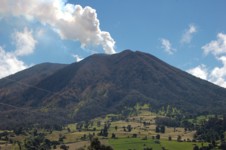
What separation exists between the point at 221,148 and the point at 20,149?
101 metres

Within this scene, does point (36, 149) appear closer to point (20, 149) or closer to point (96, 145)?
point (20, 149)

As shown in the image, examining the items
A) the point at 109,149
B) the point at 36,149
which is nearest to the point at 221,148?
the point at 36,149

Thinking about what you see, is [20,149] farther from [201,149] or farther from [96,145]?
[96,145]

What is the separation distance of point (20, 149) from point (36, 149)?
909 centimetres

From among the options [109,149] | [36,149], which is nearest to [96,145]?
[109,149]

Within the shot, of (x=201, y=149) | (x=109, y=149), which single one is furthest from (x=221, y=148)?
(x=109, y=149)

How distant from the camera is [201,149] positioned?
19662cm

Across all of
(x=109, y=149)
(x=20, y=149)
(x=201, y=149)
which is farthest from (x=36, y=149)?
(x=109, y=149)

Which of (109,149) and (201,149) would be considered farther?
(201,149)

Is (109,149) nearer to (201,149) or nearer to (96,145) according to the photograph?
(96,145)

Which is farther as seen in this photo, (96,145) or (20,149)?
(20,149)

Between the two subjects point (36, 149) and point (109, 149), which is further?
point (36, 149)

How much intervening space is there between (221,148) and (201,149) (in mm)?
9848

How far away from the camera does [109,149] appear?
3521 inches
